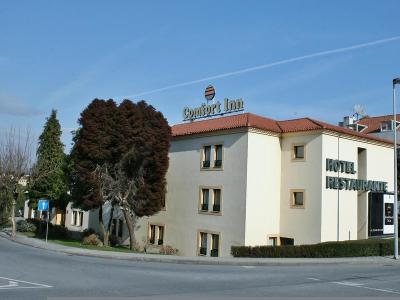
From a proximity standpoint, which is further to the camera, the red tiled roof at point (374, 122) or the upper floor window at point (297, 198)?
the red tiled roof at point (374, 122)

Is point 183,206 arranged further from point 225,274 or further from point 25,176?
point 225,274

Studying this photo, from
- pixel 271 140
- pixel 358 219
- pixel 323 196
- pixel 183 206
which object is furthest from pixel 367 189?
pixel 183 206

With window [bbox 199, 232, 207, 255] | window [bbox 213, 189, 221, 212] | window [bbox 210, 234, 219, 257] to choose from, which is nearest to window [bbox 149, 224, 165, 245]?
window [bbox 199, 232, 207, 255]

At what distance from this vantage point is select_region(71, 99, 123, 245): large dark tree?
1388 inches

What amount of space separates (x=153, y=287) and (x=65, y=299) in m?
3.13

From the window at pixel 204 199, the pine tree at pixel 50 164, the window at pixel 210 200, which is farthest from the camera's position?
the pine tree at pixel 50 164

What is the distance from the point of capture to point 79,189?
37.0 metres

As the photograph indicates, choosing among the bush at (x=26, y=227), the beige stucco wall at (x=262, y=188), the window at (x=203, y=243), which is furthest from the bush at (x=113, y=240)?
the beige stucco wall at (x=262, y=188)

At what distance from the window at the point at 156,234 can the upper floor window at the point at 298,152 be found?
13.1 m

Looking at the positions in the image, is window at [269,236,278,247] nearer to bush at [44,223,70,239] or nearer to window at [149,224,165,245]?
window at [149,224,165,245]

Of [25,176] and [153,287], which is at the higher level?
[25,176]

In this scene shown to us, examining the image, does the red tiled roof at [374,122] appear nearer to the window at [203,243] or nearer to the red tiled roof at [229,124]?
the red tiled roof at [229,124]

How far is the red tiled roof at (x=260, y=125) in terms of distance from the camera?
114 ft

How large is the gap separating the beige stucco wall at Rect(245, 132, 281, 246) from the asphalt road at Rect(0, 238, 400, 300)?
1414 cm
